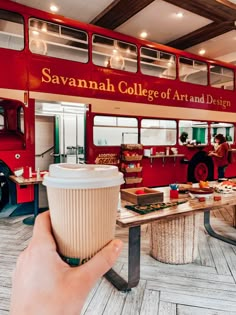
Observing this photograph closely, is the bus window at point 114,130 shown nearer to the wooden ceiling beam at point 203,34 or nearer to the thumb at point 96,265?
the wooden ceiling beam at point 203,34

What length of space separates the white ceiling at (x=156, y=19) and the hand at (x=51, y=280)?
6095mm

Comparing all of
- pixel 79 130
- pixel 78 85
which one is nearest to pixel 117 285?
pixel 78 85

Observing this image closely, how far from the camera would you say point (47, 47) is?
4.06 metres

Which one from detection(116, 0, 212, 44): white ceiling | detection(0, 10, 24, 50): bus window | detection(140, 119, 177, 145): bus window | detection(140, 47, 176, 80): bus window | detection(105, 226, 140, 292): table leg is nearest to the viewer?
detection(105, 226, 140, 292): table leg

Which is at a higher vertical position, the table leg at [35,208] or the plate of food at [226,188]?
the plate of food at [226,188]

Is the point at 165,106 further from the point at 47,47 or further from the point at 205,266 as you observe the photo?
the point at 205,266

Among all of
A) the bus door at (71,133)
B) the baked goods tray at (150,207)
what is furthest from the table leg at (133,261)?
the bus door at (71,133)

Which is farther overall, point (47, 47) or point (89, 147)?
point (89, 147)

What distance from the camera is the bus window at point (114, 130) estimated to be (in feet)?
15.3

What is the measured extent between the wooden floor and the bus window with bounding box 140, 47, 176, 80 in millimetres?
3701

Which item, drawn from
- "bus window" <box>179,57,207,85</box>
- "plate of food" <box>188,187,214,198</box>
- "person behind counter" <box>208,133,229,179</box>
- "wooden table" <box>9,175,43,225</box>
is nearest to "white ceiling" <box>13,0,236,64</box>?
"bus window" <box>179,57,207,85</box>

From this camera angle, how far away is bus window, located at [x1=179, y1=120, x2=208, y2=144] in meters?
5.90

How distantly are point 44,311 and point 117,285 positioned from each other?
6.03ft

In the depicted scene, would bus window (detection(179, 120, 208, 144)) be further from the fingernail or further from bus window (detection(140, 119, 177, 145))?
the fingernail
